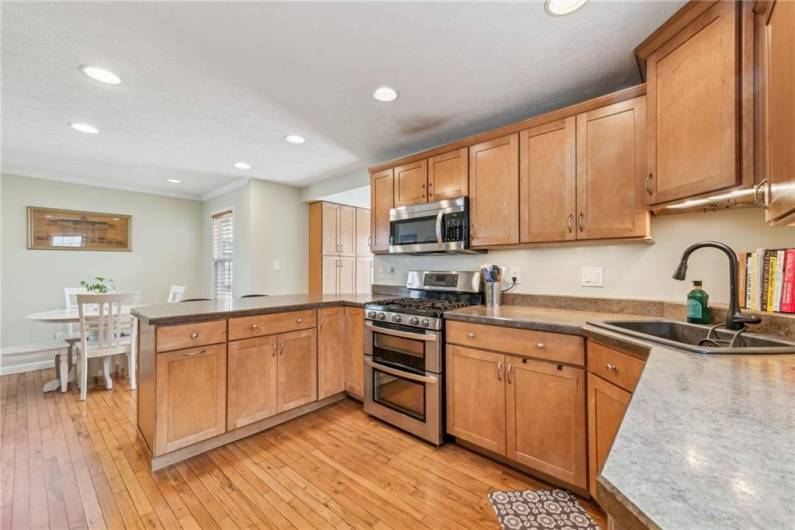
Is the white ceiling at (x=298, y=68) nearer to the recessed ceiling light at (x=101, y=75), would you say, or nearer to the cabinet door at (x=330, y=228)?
the recessed ceiling light at (x=101, y=75)

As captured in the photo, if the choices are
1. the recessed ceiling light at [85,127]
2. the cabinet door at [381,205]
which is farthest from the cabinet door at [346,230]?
the recessed ceiling light at [85,127]

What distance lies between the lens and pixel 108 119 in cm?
255

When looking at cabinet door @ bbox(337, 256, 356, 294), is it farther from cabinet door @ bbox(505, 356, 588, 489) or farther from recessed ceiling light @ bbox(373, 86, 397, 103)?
cabinet door @ bbox(505, 356, 588, 489)

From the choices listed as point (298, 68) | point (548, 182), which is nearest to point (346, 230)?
point (298, 68)

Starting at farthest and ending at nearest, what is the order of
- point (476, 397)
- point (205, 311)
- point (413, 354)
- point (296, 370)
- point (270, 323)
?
point (296, 370)
point (270, 323)
point (413, 354)
point (205, 311)
point (476, 397)

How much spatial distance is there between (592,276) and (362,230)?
3.63 metres

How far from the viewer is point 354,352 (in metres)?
2.84

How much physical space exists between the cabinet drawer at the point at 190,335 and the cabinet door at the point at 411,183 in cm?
173

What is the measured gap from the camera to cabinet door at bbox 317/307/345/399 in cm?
274

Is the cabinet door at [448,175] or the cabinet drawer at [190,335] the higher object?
the cabinet door at [448,175]

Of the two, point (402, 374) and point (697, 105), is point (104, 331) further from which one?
point (697, 105)

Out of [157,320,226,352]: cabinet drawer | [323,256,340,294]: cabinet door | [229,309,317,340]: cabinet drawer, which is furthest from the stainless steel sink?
[323,256,340,294]: cabinet door

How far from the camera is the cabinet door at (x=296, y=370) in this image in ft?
8.18

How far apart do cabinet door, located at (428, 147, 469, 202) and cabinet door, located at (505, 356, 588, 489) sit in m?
1.34
